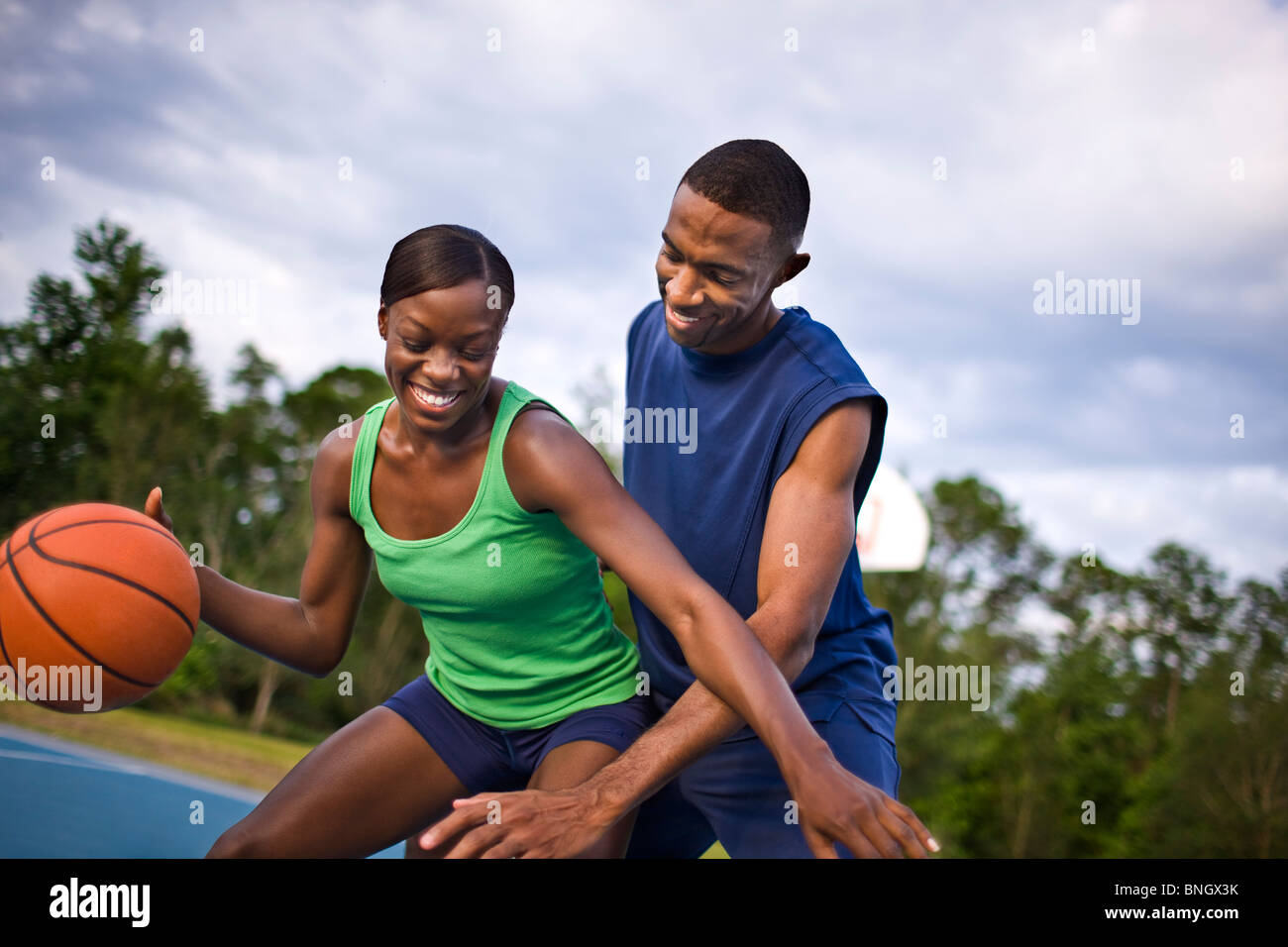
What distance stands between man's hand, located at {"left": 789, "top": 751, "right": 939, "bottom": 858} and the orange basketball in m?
1.64

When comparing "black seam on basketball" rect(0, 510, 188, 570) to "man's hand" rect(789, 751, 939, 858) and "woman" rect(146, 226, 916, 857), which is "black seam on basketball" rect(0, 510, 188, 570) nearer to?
"woman" rect(146, 226, 916, 857)

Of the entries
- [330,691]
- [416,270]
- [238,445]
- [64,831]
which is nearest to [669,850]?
[416,270]

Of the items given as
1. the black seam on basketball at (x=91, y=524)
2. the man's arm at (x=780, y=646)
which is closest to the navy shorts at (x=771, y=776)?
the man's arm at (x=780, y=646)

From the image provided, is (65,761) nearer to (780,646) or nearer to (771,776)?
(771,776)

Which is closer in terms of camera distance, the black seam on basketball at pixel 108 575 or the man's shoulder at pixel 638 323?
the black seam on basketball at pixel 108 575

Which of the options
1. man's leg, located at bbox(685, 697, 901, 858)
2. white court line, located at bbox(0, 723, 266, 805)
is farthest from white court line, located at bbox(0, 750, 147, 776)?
man's leg, located at bbox(685, 697, 901, 858)

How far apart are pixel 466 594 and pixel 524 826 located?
76 centimetres

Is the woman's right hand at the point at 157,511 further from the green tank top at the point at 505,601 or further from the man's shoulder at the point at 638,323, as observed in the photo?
the man's shoulder at the point at 638,323

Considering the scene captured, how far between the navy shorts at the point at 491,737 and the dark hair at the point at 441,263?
1.07 metres

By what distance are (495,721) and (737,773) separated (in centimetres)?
70

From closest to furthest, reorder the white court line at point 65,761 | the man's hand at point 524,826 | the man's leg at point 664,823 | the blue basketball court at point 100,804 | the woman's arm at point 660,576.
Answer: the man's hand at point 524,826 < the woman's arm at point 660,576 < the man's leg at point 664,823 < the blue basketball court at point 100,804 < the white court line at point 65,761

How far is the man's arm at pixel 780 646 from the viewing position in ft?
7.73

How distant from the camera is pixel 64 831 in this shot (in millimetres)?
9391
